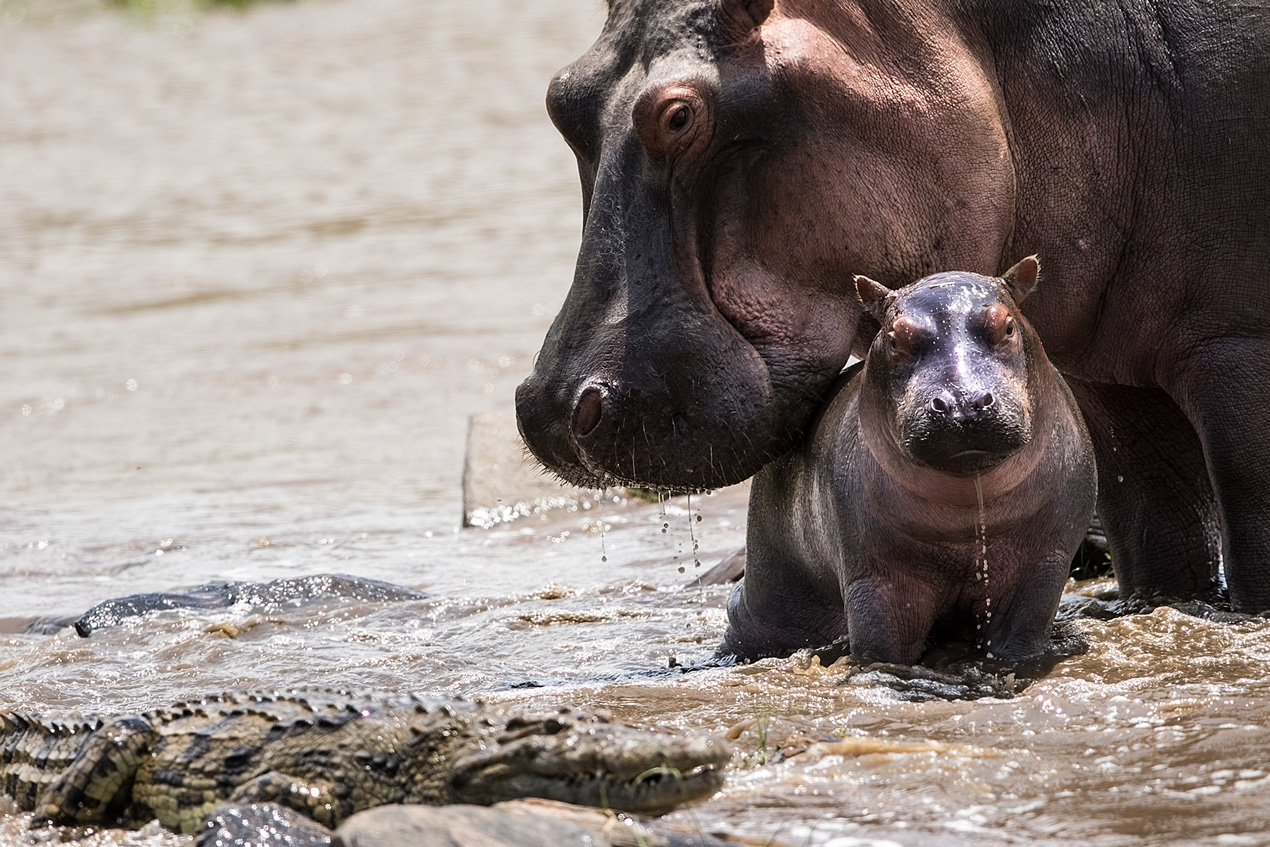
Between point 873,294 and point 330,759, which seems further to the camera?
point 873,294

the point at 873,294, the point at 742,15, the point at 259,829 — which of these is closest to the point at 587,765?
the point at 259,829

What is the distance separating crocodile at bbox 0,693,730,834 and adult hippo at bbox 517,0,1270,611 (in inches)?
45.2

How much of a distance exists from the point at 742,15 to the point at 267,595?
305 cm

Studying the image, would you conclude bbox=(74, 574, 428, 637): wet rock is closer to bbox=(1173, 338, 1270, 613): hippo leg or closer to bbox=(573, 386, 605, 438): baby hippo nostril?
bbox=(573, 386, 605, 438): baby hippo nostril

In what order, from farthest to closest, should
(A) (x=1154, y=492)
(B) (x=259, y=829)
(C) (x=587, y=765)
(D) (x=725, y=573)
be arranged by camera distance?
(D) (x=725, y=573)
(A) (x=1154, y=492)
(B) (x=259, y=829)
(C) (x=587, y=765)

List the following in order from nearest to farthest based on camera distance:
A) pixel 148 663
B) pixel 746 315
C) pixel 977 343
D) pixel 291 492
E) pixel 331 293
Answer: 1. pixel 977 343
2. pixel 746 315
3. pixel 148 663
4. pixel 291 492
5. pixel 331 293

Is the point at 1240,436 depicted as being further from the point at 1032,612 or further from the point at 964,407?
the point at 964,407

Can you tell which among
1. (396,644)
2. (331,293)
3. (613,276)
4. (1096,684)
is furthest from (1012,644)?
(331,293)

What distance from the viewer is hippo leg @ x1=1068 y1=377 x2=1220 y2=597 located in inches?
235

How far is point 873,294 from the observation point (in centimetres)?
480

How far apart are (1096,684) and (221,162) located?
59.2ft

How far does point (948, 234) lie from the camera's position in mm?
5160

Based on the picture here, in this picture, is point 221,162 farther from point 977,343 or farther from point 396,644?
point 977,343

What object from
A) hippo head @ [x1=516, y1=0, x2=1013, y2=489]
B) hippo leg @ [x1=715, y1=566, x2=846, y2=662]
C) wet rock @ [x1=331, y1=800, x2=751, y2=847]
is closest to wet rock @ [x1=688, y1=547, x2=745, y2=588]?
hippo leg @ [x1=715, y1=566, x2=846, y2=662]
